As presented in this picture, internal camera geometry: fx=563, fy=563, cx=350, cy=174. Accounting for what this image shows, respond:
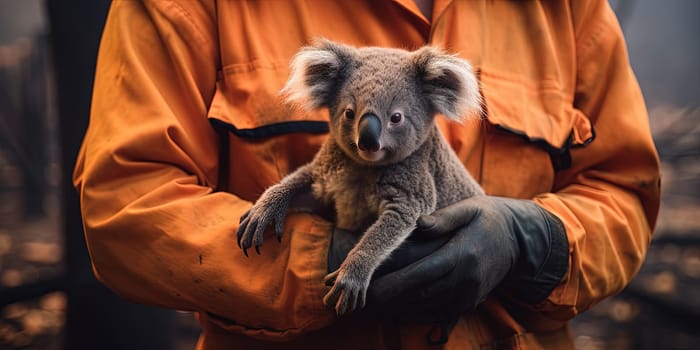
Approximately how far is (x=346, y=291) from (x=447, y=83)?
65 cm

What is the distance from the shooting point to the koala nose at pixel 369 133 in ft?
4.63

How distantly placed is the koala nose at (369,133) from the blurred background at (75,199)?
5.70 feet

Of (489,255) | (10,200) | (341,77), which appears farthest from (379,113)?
(10,200)

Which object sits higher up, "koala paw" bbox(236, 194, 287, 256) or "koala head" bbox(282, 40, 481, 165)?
"koala head" bbox(282, 40, 481, 165)

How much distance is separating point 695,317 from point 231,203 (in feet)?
8.37

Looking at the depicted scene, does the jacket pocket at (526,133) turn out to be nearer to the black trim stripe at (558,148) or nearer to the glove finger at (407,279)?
the black trim stripe at (558,148)

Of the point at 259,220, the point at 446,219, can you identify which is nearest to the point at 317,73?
the point at 259,220

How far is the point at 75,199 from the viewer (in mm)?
2703

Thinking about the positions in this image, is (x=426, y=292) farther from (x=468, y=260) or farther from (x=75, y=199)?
(x=75, y=199)

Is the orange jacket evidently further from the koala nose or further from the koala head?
the koala nose

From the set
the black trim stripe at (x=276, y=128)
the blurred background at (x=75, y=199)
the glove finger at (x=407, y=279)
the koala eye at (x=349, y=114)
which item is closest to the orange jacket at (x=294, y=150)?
the black trim stripe at (x=276, y=128)

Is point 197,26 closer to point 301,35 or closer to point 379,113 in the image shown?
point 301,35

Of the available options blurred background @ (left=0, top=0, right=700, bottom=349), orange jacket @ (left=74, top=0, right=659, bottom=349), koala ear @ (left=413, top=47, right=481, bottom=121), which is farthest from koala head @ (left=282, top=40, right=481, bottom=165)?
blurred background @ (left=0, top=0, right=700, bottom=349)

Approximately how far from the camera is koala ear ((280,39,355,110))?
1.56 meters
